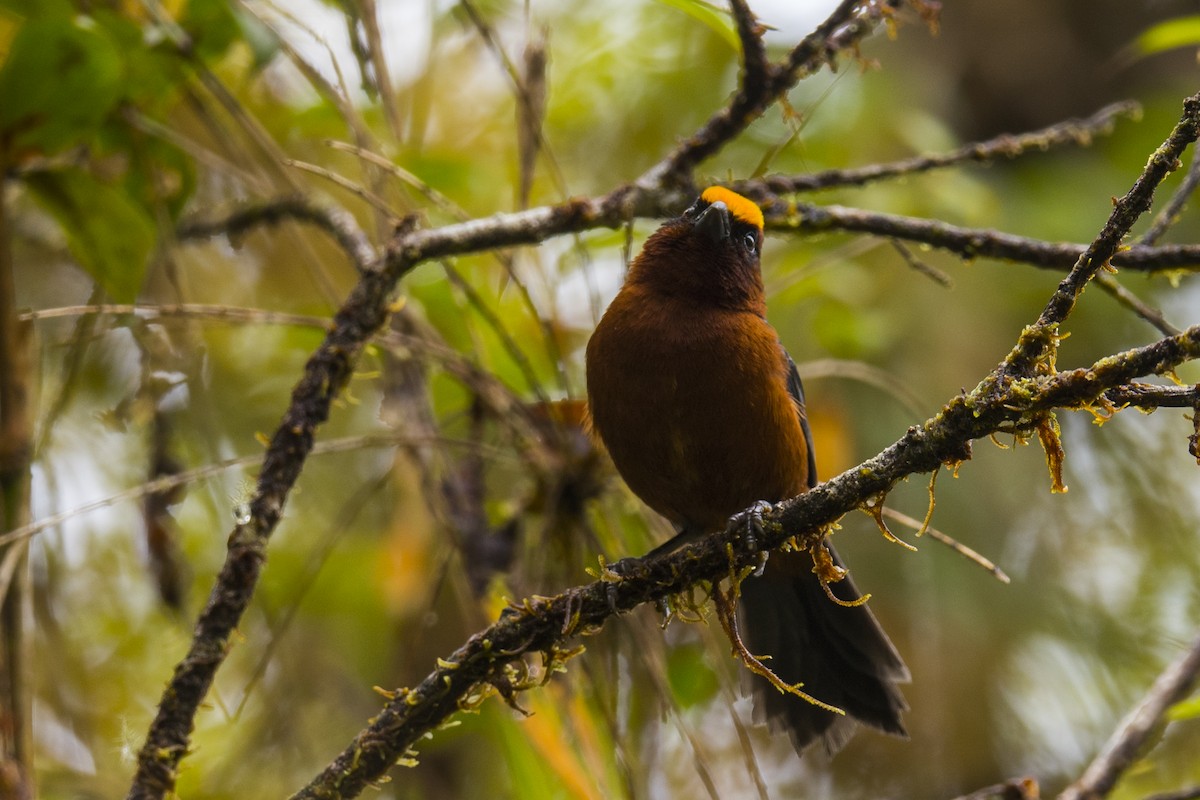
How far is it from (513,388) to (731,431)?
3.97 feet

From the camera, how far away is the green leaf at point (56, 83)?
3.15 meters

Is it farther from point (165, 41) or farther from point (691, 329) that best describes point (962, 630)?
point (165, 41)

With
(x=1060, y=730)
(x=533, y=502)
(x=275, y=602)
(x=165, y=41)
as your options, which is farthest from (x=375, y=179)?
(x=1060, y=730)

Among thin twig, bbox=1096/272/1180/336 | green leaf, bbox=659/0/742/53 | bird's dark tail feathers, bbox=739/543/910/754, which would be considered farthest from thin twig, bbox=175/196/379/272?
thin twig, bbox=1096/272/1180/336

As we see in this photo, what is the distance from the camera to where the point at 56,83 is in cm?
321

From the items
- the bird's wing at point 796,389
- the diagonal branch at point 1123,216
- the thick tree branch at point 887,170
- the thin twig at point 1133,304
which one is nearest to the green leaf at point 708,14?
the thick tree branch at point 887,170

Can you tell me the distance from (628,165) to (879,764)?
3.54m

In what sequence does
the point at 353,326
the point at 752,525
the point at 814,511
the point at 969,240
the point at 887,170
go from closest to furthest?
the point at 814,511 < the point at 752,525 < the point at 353,326 < the point at 969,240 < the point at 887,170

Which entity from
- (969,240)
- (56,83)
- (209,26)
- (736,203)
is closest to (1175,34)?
(969,240)

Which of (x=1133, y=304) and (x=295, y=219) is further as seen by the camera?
(x=295, y=219)

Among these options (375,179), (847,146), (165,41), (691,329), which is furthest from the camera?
(847,146)

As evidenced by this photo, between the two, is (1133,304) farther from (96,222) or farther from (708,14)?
(96,222)

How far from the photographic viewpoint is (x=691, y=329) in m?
3.28

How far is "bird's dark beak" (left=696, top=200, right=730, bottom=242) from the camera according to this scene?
3365 millimetres
